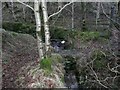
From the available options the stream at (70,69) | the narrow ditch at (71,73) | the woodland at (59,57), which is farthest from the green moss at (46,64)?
the narrow ditch at (71,73)

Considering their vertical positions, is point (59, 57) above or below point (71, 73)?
above

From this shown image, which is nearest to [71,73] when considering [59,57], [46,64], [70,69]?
[70,69]

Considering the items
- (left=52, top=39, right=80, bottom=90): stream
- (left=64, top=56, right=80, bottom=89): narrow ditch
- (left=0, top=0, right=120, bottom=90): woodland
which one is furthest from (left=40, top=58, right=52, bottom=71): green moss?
(left=64, top=56, right=80, bottom=89): narrow ditch

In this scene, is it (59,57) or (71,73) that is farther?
(59,57)

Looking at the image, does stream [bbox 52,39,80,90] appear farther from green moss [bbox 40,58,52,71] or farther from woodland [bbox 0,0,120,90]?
green moss [bbox 40,58,52,71]

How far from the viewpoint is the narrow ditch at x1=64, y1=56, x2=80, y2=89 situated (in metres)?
9.15

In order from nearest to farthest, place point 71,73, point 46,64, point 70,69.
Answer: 1. point 46,64
2. point 71,73
3. point 70,69

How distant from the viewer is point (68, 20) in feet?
60.8

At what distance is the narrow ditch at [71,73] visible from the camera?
915 centimetres

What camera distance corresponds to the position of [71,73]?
1003 cm

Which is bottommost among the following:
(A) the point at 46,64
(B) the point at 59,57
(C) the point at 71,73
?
(C) the point at 71,73

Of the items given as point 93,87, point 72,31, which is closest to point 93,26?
point 72,31

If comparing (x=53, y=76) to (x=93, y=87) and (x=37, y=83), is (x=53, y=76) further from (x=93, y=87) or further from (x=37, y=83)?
(x=93, y=87)

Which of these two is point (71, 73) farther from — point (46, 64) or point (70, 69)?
point (46, 64)
